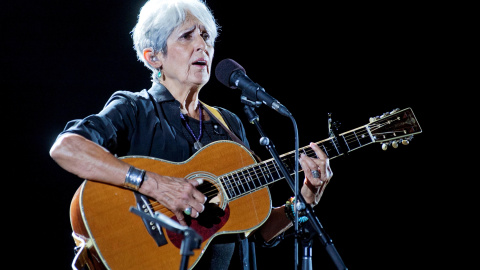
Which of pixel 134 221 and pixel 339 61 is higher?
pixel 339 61

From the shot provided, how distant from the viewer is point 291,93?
4211mm

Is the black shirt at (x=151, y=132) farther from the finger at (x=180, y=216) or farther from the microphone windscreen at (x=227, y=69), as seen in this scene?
the microphone windscreen at (x=227, y=69)

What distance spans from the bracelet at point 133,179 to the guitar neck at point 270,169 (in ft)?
1.67

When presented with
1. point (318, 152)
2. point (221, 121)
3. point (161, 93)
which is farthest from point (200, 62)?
point (318, 152)

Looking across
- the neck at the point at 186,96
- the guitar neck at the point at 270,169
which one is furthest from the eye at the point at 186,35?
the guitar neck at the point at 270,169

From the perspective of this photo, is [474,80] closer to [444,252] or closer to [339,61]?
[339,61]

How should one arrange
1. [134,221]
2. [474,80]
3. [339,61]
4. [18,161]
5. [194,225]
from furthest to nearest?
[339,61], [474,80], [18,161], [194,225], [134,221]

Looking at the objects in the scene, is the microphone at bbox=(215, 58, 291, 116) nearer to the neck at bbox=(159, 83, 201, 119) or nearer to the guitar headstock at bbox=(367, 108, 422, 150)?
the neck at bbox=(159, 83, 201, 119)

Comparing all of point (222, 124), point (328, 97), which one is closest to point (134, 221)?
point (222, 124)

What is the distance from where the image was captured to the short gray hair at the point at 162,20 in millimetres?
2729

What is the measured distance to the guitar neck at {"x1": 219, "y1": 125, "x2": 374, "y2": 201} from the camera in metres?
2.38

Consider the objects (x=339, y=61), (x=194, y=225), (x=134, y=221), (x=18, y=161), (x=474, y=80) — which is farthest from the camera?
(x=339, y=61)

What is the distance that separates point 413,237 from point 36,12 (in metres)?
3.96

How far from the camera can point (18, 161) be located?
3301 mm
